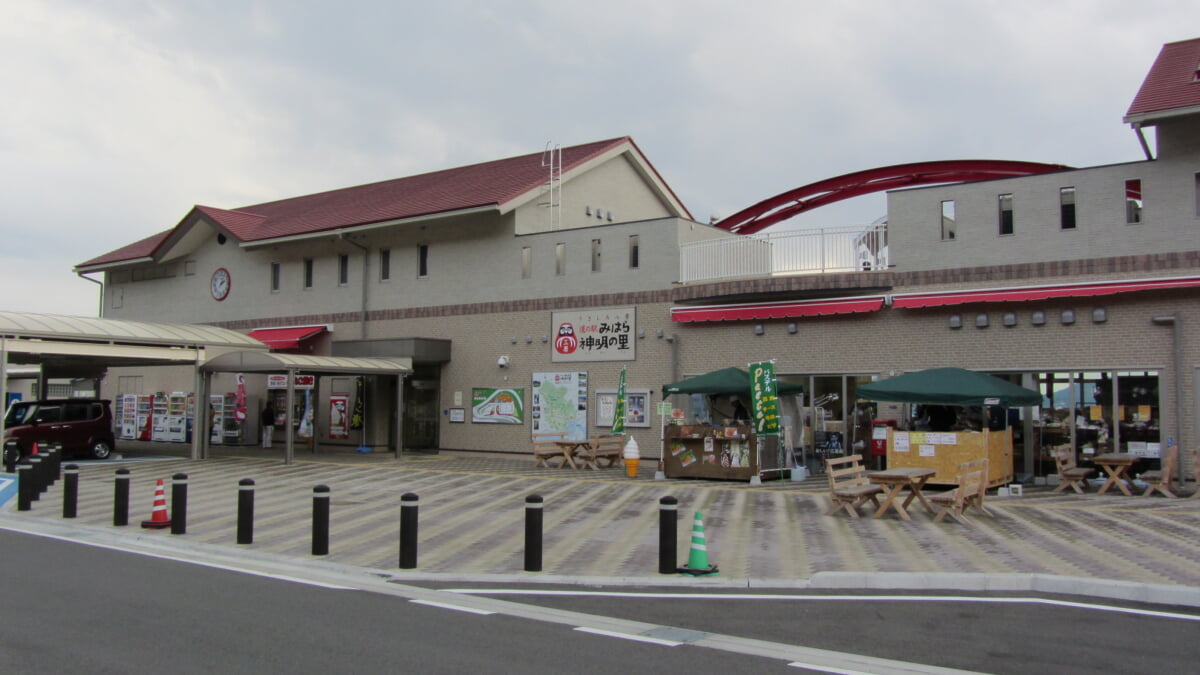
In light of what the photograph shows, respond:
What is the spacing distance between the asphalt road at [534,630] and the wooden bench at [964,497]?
466 centimetres

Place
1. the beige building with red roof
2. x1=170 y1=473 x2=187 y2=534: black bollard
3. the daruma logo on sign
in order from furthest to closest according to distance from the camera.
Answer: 1. the daruma logo on sign
2. the beige building with red roof
3. x1=170 y1=473 x2=187 y2=534: black bollard

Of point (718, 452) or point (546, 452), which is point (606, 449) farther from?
point (718, 452)

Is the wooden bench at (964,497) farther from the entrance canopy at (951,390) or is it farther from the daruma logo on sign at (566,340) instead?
the daruma logo on sign at (566,340)

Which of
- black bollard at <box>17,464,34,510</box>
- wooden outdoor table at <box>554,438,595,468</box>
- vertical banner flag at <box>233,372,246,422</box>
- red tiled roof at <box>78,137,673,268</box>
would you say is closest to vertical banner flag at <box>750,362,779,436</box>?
wooden outdoor table at <box>554,438,595,468</box>

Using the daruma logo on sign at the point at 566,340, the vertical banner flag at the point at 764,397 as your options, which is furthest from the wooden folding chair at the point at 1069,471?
the daruma logo on sign at the point at 566,340

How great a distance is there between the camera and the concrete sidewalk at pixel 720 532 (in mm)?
9562

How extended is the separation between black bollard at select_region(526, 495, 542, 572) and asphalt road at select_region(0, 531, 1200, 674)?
1.90 ft

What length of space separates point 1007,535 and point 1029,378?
7.67 metres

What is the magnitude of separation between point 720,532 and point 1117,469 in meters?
8.12

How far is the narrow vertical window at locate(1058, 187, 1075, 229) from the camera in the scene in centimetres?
1830

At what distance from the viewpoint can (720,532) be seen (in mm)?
12656

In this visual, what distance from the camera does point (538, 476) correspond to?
20.6 meters

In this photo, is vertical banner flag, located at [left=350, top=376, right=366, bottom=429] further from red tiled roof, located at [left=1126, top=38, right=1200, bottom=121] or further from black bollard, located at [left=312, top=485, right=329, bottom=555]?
red tiled roof, located at [left=1126, top=38, right=1200, bottom=121]

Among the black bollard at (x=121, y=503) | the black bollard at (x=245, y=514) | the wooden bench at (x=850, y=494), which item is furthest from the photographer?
the wooden bench at (x=850, y=494)
